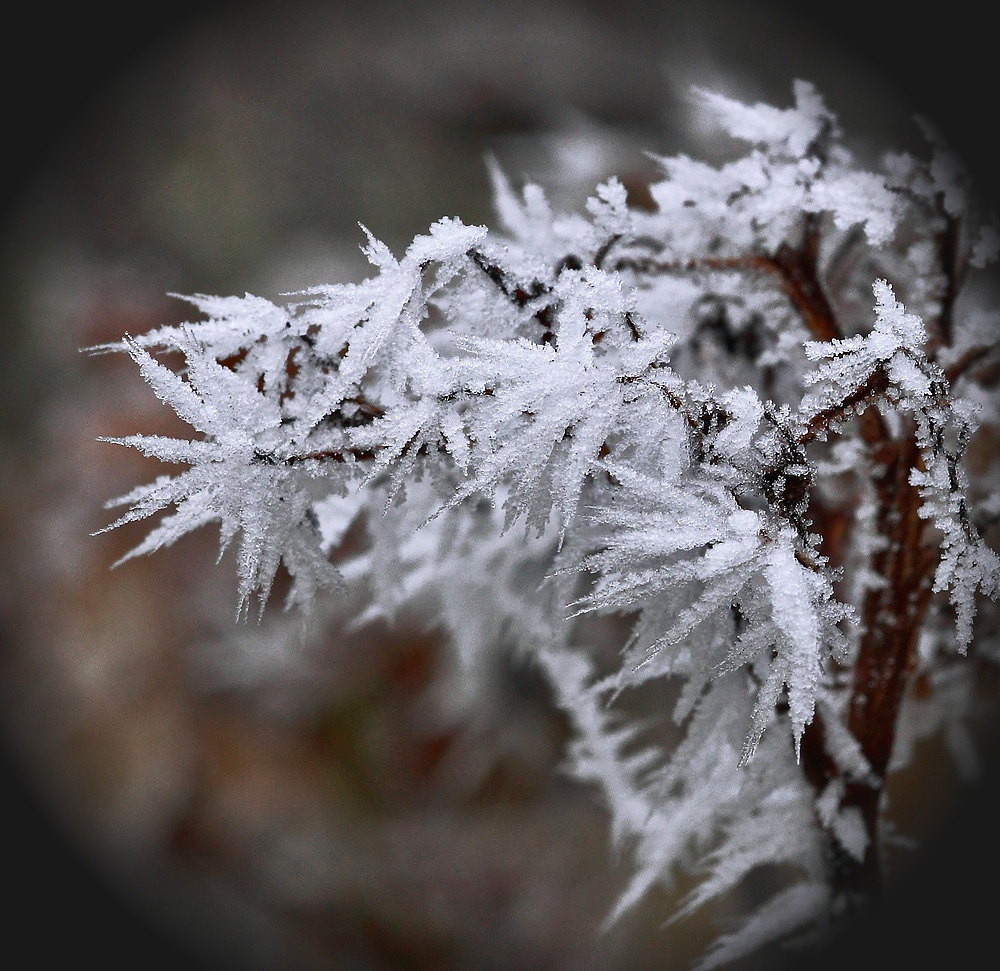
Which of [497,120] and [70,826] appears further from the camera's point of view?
[497,120]

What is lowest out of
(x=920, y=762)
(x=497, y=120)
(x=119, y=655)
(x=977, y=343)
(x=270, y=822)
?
(x=920, y=762)

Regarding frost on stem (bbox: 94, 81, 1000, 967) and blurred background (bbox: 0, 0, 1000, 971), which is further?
blurred background (bbox: 0, 0, 1000, 971)

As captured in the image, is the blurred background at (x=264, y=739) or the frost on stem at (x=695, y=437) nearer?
the frost on stem at (x=695, y=437)

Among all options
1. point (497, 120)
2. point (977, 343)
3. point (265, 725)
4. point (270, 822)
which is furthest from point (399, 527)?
point (497, 120)

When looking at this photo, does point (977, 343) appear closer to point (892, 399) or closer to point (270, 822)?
point (892, 399)

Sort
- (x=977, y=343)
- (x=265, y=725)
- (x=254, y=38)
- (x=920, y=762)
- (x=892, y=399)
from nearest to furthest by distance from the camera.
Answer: (x=892, y=399)
(x=977, y=343)
(x=920, y=762)
(x=265, y=725)
(x=254, y=38)

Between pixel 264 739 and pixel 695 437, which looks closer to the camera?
pixel 695 437

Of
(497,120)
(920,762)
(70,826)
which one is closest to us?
(920,762)

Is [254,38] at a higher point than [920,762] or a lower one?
higher
